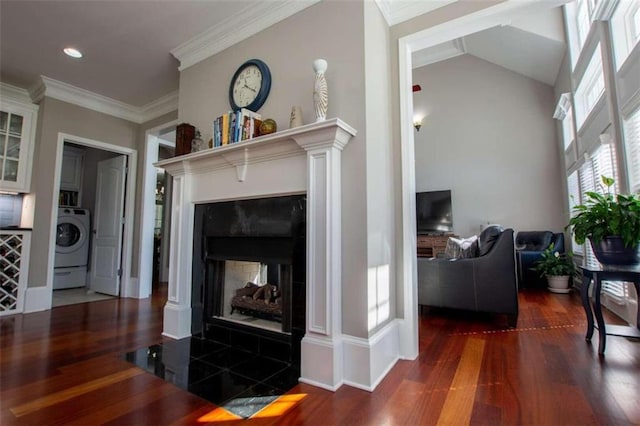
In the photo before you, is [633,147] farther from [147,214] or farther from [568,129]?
[147,214]

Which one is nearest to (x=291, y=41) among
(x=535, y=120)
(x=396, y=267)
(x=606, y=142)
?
(x=396, y=267)

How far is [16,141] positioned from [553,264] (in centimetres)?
695

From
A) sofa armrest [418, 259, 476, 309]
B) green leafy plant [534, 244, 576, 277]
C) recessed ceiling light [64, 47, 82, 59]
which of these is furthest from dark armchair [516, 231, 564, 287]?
recessed ceiling light [64, 47, 82, 59]

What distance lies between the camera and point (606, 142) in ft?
9.67

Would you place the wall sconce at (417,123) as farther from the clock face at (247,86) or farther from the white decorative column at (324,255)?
the white decorative column at (324,255)

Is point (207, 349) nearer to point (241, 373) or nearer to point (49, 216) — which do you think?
point (241, 373)

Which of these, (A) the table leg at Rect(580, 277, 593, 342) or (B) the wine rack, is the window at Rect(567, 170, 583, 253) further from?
(B) the wine rack

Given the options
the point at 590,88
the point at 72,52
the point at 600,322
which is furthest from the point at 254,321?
the point at 590,88

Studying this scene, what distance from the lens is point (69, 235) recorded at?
475 centimetres

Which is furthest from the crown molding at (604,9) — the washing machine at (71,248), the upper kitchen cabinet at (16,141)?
the washing machine at (71,248)

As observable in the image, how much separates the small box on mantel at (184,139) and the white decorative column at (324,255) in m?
1.21

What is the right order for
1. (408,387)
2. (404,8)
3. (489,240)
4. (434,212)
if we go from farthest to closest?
(434,212) → (489,240) → (404,8) → (408,387)

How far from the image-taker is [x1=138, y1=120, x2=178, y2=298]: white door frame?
4078 millimetres

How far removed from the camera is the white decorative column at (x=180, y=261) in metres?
2.44
